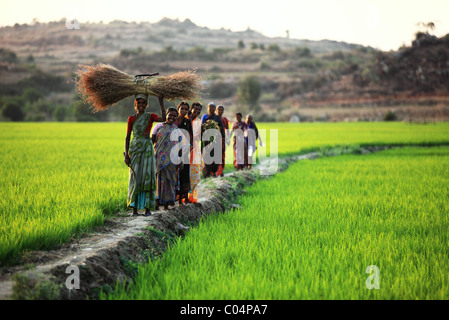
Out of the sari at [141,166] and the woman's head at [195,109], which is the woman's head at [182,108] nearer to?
the woman's head at [195,109]

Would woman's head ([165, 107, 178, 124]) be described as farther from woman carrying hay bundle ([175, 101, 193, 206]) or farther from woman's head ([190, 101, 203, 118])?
woman's head ([190, 101, 203, 118])

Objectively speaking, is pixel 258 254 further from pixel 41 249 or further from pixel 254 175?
pixel 254 175

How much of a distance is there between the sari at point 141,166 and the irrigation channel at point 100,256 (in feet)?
0.94

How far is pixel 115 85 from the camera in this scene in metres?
5.71

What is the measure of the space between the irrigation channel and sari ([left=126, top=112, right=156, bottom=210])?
0.94ft

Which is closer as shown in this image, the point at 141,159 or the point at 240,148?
the point at 141,159

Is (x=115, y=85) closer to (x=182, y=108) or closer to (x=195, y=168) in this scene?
(x=182, y=108)

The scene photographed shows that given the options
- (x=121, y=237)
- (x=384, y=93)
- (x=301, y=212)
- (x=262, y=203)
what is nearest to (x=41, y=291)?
(x=121, y=237)

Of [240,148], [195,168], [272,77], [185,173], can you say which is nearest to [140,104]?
[185,173]

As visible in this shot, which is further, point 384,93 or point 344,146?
point 384,93

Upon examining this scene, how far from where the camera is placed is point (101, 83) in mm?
5684

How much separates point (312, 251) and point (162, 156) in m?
2.87

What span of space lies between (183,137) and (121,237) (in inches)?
91.8
